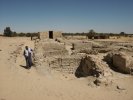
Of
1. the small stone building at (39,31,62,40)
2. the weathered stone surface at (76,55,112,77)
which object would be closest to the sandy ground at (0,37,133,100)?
the weathered stone surface at (76,55,112,77)

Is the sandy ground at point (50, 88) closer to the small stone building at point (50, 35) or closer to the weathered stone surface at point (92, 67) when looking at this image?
the weathered stone surface at point (92, 67)

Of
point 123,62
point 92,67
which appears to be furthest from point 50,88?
point 123,62

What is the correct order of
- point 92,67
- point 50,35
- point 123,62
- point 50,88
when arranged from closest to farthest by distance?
point 50,88 < point 123,62 < point 92,67 < point 50,35

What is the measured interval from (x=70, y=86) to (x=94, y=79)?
1461 millimetres

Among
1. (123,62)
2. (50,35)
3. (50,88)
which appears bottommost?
(50,88)

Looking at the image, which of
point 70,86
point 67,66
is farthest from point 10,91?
point 67,66

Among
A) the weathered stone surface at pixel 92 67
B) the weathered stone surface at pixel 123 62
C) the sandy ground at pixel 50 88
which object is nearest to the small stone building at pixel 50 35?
the weathered stone surface at pixel 92 67

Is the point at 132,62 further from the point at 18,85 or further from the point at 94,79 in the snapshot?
the point at 18,85

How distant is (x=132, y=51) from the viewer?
15.1 meters

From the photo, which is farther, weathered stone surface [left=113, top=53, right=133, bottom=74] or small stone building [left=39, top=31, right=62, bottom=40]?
small stone building [left=39, top=31, right=62, bottom=40]

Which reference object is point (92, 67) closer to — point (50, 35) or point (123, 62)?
point (123, 62)

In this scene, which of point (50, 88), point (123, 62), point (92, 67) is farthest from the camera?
point (92, 67)

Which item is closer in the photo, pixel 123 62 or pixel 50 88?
pixel 50 88

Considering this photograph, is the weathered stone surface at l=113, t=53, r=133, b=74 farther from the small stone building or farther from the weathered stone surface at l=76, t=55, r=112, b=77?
the small stone building
